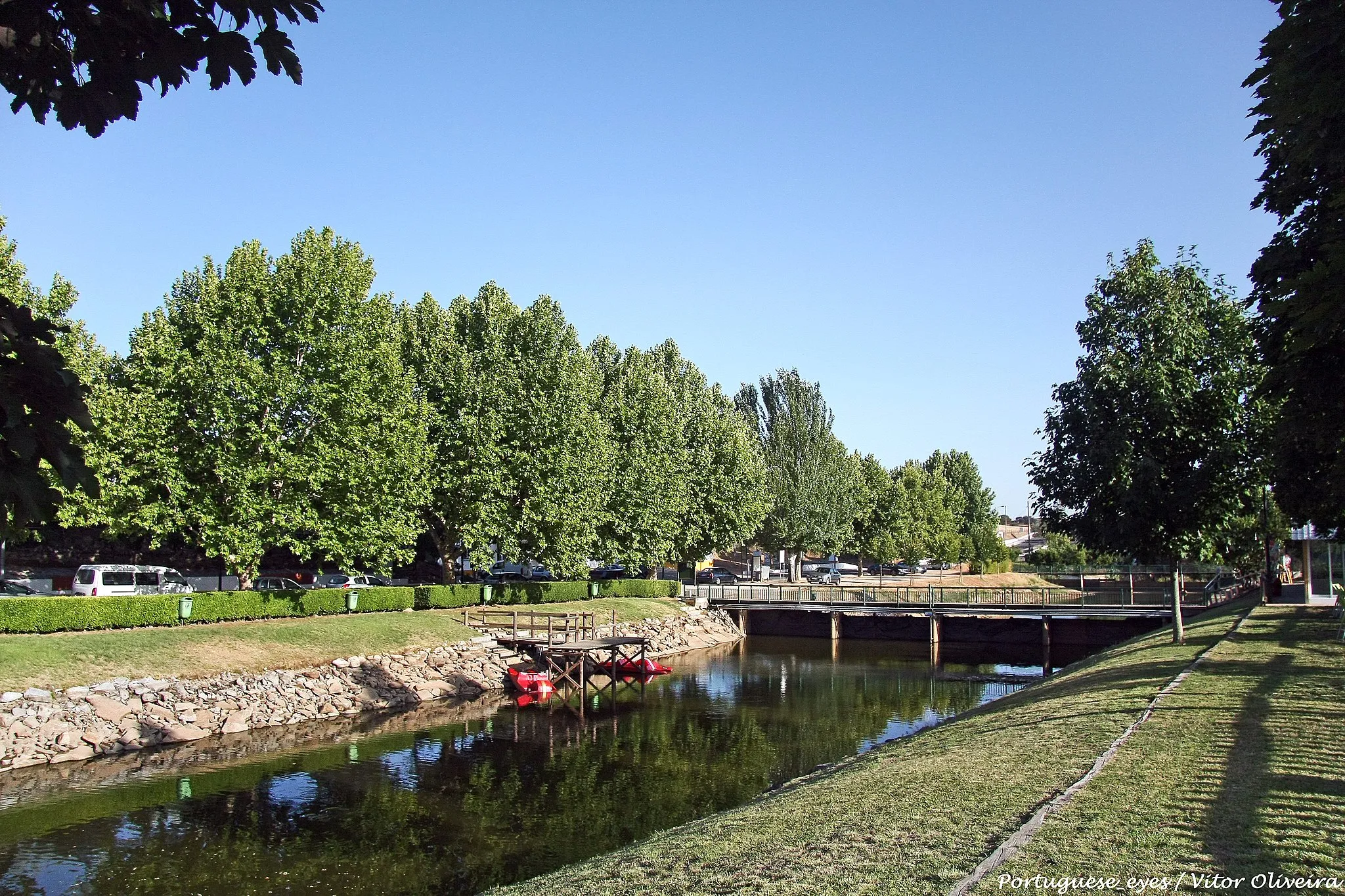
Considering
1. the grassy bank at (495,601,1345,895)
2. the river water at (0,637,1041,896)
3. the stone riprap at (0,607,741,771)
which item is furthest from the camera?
the stone riprap at (0,607,741,771)

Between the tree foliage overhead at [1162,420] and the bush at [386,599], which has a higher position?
the tree foliage overhead at [1162,420]

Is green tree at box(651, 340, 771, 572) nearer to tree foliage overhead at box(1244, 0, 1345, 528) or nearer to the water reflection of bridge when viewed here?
the water reflection of bridge

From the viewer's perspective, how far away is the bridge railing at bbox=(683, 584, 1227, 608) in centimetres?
4869

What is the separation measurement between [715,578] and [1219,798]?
62.1 m

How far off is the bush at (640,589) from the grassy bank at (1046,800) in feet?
125

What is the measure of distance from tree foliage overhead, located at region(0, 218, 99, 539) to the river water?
468 inches

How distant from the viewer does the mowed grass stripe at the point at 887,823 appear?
8742 mm

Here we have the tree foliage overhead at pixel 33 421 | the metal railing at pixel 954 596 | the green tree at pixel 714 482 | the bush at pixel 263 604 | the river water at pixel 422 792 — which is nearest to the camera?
the tree foliage overhead at pixel 33 421

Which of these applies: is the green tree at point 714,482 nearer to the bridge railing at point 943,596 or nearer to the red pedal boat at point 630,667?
the bridge railing at point 943,596

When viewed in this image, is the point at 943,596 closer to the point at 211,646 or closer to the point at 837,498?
the point at 837,498

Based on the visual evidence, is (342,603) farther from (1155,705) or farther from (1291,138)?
(1291,138)

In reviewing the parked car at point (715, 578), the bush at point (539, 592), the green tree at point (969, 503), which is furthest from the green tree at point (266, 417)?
the green tree at point (969, 503)

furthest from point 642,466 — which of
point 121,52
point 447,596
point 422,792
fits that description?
point 121,52

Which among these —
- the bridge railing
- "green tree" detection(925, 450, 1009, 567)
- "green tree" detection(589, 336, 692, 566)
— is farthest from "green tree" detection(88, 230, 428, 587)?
"green tree" detection(925, 450, 1009, 567)
